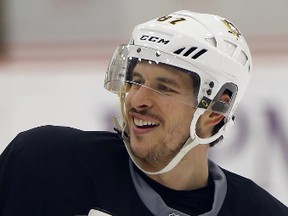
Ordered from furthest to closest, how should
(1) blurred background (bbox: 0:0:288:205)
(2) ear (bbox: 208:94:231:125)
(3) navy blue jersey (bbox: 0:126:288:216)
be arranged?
(1) blurred background (bbox: 0:0:288:205) → (2) ear (bbox: 208:94:231:125) → (3) navy blue jersey (bbox: 0:126:288:216)

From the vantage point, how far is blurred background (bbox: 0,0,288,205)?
1.95 m

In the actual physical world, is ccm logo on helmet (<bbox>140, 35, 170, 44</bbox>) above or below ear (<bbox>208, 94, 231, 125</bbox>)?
above

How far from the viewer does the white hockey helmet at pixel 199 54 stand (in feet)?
4.51

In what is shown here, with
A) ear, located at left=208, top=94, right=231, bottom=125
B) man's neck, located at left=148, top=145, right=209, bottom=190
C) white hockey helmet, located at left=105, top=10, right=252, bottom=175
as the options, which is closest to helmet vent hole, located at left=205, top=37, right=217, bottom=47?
white hockey helmet, located at left=105, top=10, right=252, bottom=175

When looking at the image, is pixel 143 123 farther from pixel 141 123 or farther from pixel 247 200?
pixel 247 200

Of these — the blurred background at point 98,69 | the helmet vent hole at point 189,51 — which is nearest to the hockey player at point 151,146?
the helmet vent hole at point 189,51

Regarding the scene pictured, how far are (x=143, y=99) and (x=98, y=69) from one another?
656 mm

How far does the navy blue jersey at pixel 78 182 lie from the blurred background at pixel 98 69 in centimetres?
49

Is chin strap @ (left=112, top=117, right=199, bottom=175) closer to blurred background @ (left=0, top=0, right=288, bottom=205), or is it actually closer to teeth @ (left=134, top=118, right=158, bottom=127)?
teeth @ (left=134, top=118, right=158, bottom=127)

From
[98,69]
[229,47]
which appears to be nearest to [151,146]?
[229,47]

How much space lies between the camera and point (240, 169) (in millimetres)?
1931

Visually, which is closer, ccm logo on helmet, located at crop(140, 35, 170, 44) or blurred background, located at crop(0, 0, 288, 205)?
ccm logo on helmet, located at crop(140, 35, 170, 44)

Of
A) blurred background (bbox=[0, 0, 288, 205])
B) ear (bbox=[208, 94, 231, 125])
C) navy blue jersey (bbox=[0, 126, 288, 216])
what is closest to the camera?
navy blue jersey (bbox=[0, 126, 288, 216])

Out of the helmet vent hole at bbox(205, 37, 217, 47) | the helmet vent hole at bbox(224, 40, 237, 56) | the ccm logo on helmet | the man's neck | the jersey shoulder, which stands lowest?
the jersey shoulder
